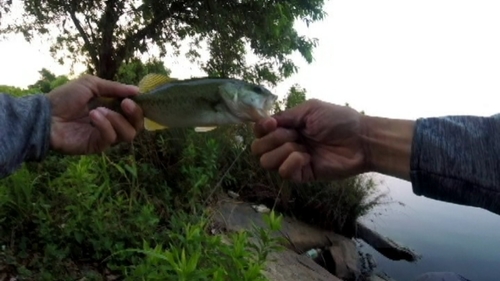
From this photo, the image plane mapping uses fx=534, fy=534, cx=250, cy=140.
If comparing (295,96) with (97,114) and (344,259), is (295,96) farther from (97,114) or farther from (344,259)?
(97,114)

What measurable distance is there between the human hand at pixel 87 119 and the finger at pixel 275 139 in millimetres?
510

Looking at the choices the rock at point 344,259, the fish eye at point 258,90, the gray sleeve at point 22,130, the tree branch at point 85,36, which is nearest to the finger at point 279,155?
the fish eye at point 258,90

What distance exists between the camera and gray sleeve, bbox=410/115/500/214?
1740 millimetres

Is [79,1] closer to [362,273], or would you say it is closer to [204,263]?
[362,273]

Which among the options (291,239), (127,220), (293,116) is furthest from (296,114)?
(291,239)

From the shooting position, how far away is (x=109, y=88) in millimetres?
2291

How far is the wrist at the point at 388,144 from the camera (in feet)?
6.55

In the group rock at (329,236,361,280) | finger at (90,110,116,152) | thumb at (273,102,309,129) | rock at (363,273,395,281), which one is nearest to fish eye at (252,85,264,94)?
thumb at (273,102,309,129)

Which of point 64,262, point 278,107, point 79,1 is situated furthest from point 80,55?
point 64,262

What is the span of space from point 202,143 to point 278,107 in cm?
159

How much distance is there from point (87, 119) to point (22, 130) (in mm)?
334

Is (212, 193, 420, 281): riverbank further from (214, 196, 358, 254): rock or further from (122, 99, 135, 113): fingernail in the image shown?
(122, 99, 135, 113): fingernail

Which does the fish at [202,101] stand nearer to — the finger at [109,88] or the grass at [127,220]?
the finger at [109,88]

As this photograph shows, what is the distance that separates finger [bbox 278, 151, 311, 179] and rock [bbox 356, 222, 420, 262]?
200 inches
